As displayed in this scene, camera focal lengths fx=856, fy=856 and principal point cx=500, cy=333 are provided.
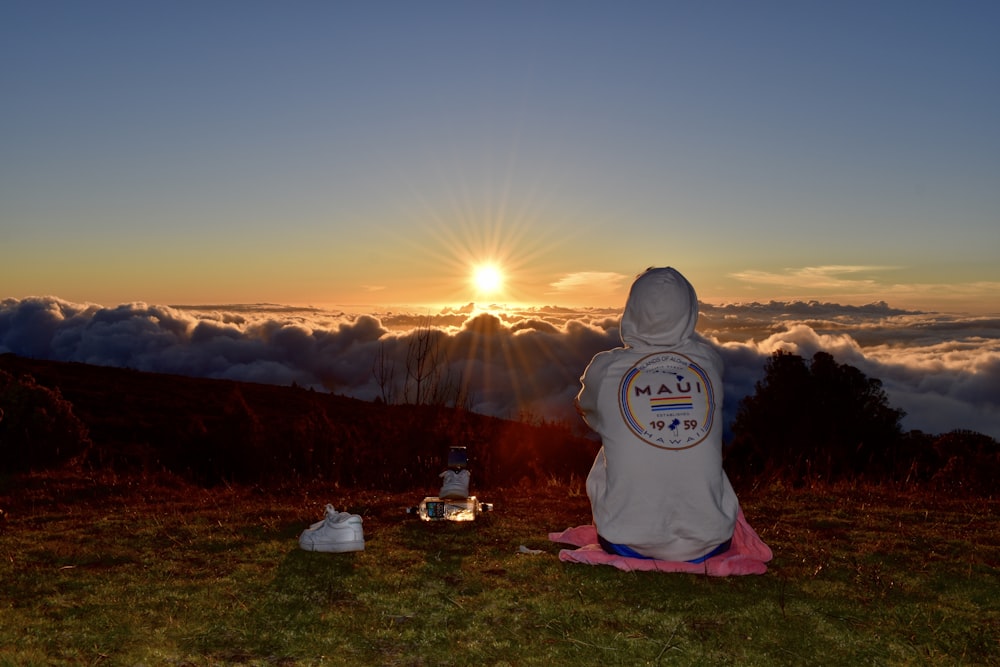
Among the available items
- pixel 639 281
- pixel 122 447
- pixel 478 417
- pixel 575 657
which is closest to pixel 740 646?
pixel 575 657

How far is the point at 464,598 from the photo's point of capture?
579 centimetres

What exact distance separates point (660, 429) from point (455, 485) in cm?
290

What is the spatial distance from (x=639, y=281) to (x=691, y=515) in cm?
179

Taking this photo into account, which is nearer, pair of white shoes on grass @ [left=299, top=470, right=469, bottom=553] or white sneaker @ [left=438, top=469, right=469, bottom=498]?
pair of white shoes on grass @ [left=299, top=470, right=469, bottom=553]

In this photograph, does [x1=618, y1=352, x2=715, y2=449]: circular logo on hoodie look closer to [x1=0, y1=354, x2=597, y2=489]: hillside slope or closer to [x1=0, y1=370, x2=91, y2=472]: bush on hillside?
[x1=0, y1=354, x2=597, y2=489]: hillside slope

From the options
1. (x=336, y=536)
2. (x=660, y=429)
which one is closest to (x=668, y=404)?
(x=660, y=429)

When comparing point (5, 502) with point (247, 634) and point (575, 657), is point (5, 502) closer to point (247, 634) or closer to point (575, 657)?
point (247, 634)

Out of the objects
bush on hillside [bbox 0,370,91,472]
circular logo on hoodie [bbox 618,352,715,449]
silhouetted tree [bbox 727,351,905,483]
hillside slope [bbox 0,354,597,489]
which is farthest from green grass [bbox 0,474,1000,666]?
silhouetted tree [bbox 727,351,905,483]

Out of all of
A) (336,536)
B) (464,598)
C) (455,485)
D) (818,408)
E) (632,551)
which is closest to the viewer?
(464,598)

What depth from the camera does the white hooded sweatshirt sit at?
6.16 m

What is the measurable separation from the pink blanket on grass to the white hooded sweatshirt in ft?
0.31

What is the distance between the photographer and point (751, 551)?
22.1 ft

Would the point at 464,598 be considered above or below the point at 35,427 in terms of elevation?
above

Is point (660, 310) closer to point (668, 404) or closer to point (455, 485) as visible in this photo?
point (668, 404)
